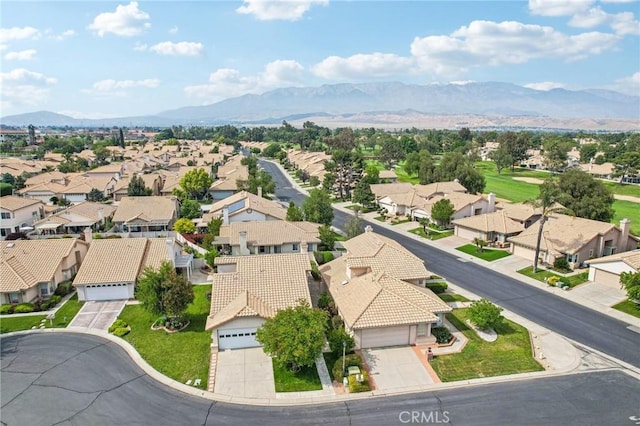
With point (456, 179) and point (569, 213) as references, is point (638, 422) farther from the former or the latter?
point (456, 179)

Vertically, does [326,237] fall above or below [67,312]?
above

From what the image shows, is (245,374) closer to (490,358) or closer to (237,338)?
(237,338)

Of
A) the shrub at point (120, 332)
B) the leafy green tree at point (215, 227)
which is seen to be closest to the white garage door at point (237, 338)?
the shrub at point (120, 332)

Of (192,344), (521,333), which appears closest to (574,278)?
(521,333)

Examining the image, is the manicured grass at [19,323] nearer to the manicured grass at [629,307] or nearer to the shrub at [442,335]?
the shrub at [442,335]

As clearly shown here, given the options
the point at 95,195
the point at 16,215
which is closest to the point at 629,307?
the point at 16,215

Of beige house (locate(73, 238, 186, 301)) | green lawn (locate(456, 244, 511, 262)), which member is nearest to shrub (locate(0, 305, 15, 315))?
beige house (locate(73, 238, 186, 301))
